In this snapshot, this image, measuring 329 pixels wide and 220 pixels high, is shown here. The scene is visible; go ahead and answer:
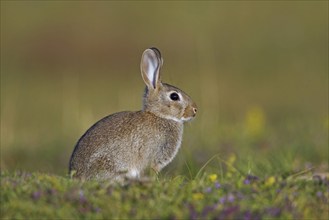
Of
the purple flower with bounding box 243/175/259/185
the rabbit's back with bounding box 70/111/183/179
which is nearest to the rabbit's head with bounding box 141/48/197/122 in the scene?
the rabbit's back with bounding box 70/111/183/179

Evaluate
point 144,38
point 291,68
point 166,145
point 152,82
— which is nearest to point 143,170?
point 166,145

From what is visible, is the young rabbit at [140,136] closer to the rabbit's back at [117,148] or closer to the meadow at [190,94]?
the rabbit's back at [117,148]

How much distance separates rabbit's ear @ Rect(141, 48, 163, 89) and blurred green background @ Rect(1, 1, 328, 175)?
14.3ft

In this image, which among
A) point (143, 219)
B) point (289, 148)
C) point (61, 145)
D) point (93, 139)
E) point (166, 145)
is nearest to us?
point (143, 219)

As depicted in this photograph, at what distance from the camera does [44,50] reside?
2705cm

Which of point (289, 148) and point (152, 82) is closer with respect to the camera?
point (152, 82)

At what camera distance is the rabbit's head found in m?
8.15

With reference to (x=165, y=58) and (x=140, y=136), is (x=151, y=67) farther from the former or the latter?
(x=165, y=58)

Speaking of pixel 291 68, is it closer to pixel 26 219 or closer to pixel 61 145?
pixel 61 145

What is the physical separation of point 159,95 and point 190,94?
10.1 meters

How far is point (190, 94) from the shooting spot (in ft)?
59.9

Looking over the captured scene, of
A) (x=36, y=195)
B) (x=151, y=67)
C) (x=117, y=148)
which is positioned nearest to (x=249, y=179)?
(x=117, y=148)

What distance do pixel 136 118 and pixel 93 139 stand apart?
544 millimetres

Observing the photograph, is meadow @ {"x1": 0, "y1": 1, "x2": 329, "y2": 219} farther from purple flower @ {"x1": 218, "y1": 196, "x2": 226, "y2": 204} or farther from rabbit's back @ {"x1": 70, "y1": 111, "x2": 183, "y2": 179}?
Answer: rabbit's back @ {"x1": 70, "y1": 111, "x2": 183, "y2": 179}
